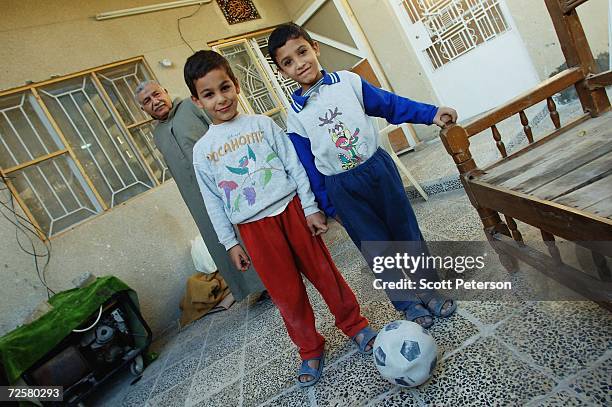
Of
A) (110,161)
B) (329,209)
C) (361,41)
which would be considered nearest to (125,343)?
(110,161)

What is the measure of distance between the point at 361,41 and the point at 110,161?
3.76m

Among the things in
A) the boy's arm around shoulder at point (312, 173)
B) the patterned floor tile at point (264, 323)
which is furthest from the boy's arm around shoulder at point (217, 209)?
the patterned floor tile at point (264, 323)

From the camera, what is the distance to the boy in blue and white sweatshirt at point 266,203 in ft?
4.99

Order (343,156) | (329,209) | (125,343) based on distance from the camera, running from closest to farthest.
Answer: (343,156), (329,209), (125,343)

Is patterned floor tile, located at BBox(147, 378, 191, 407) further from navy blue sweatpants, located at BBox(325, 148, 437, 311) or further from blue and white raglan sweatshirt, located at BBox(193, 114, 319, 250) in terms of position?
navy blue sweatpants, located at BBox(325, 148, 437, 311)

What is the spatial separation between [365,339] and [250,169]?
0.95 meters

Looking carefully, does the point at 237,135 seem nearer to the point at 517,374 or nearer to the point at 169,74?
the point at 517,374

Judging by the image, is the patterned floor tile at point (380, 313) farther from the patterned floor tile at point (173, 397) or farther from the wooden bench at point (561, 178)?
the patterned floor tile at point (173, 397)

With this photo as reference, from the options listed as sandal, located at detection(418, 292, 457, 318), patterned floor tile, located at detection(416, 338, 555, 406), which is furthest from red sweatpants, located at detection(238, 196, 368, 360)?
Result: patterned floor tile, located at detection(416, 338, 555, 406)

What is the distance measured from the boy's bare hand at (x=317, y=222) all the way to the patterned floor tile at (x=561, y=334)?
83cm

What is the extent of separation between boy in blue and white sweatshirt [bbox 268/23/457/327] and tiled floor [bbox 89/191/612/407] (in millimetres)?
257

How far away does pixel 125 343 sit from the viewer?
116 inches

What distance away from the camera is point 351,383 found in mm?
1543

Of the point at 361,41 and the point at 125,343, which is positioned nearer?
the point at 125,343
